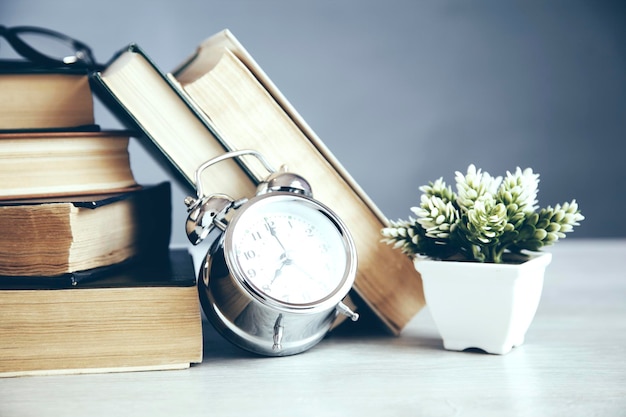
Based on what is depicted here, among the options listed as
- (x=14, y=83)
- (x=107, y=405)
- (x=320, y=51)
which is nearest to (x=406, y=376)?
(x=107, y=405)

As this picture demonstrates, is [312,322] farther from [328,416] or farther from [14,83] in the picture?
[14,83]

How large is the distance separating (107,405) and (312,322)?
0.25 metres

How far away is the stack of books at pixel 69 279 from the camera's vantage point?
2.56 ft

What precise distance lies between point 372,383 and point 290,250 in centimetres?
18

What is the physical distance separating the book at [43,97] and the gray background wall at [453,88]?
2.23 feet

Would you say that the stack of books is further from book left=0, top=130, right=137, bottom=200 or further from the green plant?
the green plant

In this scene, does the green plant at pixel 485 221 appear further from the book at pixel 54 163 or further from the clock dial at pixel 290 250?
the book at pixel 54 163

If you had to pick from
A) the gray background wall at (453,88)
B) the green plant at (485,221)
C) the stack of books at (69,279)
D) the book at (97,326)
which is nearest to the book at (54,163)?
the stack of books at (69,279)

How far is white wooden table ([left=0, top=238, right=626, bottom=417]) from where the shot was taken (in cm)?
68

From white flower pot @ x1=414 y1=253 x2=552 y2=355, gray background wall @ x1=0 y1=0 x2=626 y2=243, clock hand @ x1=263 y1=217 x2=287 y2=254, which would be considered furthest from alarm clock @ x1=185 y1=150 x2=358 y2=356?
gray background wall @ x1=0 y1=0 x2=626 y2=243

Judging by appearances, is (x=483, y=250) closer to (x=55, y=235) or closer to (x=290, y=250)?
(x=290, y=250)

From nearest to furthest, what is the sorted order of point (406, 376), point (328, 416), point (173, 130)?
point (328, 416)
point (406, 376)
point (173, 130)

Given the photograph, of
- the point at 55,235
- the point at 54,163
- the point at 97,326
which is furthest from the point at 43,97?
the point at 97,326

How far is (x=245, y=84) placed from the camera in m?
0.90
